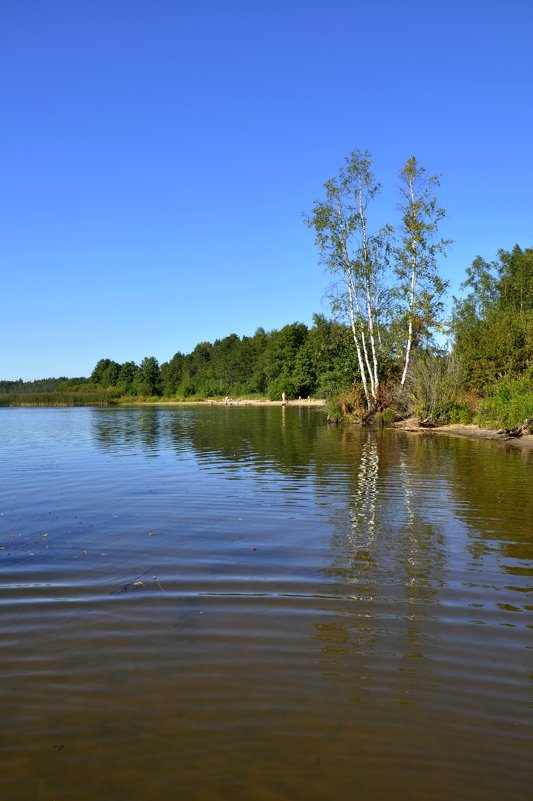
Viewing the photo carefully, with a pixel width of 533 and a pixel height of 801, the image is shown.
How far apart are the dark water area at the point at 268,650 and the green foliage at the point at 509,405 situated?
1261cm

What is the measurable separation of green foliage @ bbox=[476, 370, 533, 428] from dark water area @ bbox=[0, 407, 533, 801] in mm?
12605

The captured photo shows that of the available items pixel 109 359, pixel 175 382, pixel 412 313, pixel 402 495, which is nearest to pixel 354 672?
pixel 402 495

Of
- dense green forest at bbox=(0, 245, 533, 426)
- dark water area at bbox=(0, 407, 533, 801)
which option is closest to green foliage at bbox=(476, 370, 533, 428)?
dense green forest at bbox=(0, 245, 533, 426)

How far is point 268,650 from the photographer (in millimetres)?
4863

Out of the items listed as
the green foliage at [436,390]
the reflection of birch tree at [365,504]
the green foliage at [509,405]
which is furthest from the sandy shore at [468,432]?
the reflection of birch tree at [365,504]

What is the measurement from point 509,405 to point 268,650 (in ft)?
71.4

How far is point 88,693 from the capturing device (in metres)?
4.19

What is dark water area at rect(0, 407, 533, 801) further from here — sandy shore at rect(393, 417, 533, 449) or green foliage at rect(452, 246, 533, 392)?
green foliage at rect(452, 246, 533, 392)

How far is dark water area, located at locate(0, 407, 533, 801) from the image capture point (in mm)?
3332

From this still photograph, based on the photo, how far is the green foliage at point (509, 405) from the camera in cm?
2284

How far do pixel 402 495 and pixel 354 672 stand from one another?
25.4 feet

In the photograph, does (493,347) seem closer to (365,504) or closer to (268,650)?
(365,504)

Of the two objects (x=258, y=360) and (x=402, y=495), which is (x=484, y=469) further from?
(x=258, y=360)

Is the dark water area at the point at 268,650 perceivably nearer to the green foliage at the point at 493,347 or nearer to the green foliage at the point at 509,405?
the green foliage at the point at 509,405
